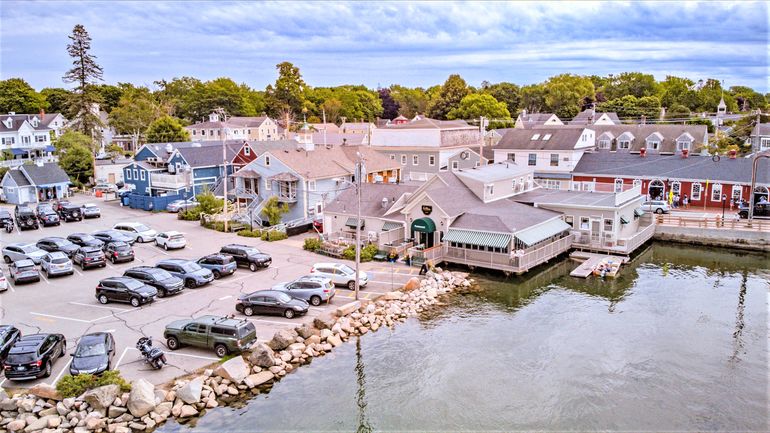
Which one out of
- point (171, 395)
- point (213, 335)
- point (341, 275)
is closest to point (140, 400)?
point (171, 395)

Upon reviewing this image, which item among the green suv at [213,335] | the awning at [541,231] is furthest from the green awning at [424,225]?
the green suv at [213,335]

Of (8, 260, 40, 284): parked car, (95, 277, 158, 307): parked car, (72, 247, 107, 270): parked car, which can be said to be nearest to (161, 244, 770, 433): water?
(95, 277, 158, 307): parked car

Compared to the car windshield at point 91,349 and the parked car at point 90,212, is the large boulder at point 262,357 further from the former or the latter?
the parked car at point 90,212

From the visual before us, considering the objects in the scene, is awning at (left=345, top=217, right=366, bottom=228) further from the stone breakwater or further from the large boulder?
the large boulder

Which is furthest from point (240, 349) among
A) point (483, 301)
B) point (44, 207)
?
point (44, 207)

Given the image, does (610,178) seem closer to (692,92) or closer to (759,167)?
(759,167)

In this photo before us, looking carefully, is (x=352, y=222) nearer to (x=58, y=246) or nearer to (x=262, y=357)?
(x=262, y=357)
